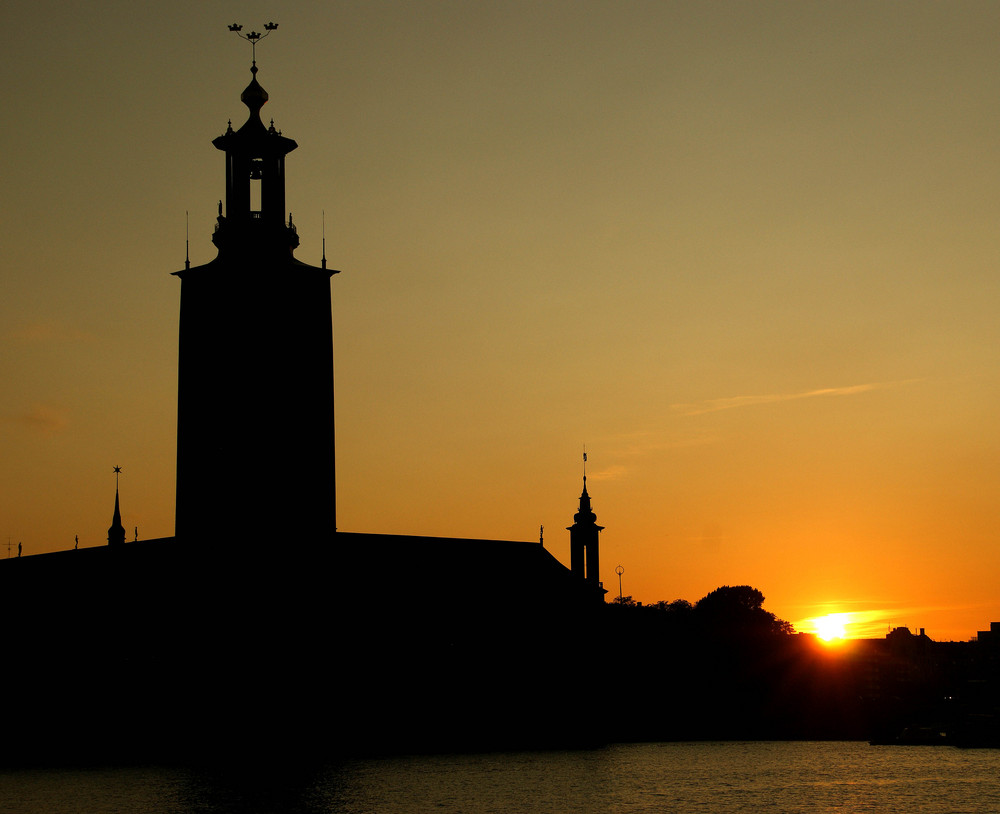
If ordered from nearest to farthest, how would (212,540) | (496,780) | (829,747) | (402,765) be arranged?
(496,780) → (402,765) → (212,540) → (829,747)

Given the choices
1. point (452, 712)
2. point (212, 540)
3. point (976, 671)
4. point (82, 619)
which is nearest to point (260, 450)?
point (212, 540)

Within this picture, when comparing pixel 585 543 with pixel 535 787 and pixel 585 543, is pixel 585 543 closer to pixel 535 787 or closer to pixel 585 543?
pixel 585 543

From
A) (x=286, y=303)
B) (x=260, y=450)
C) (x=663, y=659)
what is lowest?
(x=663, y=659)

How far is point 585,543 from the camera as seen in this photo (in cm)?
9575

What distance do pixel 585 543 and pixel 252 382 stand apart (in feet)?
87.3

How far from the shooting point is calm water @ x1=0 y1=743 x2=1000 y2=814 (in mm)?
53219

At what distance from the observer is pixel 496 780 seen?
208 ft

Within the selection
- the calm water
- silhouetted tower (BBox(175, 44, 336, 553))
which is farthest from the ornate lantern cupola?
the calm water

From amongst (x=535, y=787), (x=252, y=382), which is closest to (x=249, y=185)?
(x=252, y=382)

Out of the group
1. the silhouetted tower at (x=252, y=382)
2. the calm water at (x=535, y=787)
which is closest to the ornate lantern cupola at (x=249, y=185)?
the silhouetted tower at (x=252, y=382)

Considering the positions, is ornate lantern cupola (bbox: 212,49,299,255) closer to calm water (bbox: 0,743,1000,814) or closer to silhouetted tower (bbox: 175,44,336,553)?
silhouetted tower (bbox: 175,44,336,553)

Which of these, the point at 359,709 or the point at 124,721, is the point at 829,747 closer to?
the point at 359,709

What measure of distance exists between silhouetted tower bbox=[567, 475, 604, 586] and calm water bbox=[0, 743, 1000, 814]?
51.1 feet

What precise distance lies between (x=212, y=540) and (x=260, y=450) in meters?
4.82
